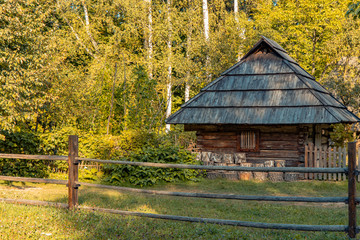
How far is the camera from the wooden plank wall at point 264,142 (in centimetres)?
1608

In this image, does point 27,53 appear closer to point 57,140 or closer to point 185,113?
point 57,140

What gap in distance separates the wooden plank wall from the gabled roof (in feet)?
2.99

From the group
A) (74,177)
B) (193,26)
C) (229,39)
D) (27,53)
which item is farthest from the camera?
(193,26)

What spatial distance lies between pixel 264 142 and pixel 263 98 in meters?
1.85

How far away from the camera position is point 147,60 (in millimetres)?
29203

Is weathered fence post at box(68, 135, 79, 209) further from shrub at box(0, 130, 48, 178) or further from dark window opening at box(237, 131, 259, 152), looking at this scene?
dark window opening at box(237, 131, 259, 152)

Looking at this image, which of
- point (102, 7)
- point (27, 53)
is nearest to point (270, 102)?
point (27, 53)

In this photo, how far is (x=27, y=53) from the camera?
37.6ft

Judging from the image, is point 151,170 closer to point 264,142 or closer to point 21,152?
point 21,152

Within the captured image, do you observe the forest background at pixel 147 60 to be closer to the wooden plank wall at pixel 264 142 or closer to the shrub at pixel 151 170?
the shrub at pixel 151 170

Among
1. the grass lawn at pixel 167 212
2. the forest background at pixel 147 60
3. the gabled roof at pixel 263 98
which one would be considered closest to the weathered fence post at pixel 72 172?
the grass lawn at pixel 167 212

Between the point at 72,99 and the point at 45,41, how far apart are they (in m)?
4.19

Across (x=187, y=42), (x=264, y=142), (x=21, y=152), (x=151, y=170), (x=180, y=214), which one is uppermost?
(x=187, y=42)

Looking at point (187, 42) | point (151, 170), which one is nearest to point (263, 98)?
point (151, 170)
